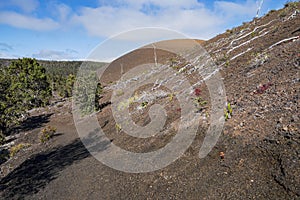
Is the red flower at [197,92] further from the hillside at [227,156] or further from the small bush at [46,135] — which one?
the small bush at [46,135]

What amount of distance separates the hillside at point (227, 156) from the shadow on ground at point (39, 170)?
66 millimetres

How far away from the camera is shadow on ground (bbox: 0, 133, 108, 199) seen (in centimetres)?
1147

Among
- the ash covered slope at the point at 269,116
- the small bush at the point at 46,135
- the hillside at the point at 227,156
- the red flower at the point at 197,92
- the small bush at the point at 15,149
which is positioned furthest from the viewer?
the small bush at the point at 46,135

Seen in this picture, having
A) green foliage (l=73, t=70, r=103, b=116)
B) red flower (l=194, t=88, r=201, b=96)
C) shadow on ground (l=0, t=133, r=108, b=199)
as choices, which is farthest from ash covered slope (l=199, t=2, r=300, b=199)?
green foliage (l=73, t=70, r=103, b=116)

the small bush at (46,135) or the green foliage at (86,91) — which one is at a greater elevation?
the green foliage at (86,91)

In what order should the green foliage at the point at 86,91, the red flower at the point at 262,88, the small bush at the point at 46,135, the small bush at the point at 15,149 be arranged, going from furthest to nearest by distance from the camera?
1. the green foliage at the point at 86,91
2. the small bush at the point at 46,135
3. the small bush at the point at 15,149
4. the red flower at the point at 262,88

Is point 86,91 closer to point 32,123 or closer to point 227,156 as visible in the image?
point 32,123

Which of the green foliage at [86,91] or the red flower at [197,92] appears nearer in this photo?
the red flower at [197,92]

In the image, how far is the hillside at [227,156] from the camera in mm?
6538

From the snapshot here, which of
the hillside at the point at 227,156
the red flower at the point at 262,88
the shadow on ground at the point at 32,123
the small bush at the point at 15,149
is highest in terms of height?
the red flower at the point at 262,88

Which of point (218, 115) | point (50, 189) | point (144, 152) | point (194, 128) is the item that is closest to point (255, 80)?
point (218, 115)

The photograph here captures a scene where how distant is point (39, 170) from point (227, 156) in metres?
11.9

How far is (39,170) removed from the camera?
13.6 m

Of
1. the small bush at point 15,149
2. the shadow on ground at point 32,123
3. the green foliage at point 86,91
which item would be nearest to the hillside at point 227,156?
the small bush at point 15,149
